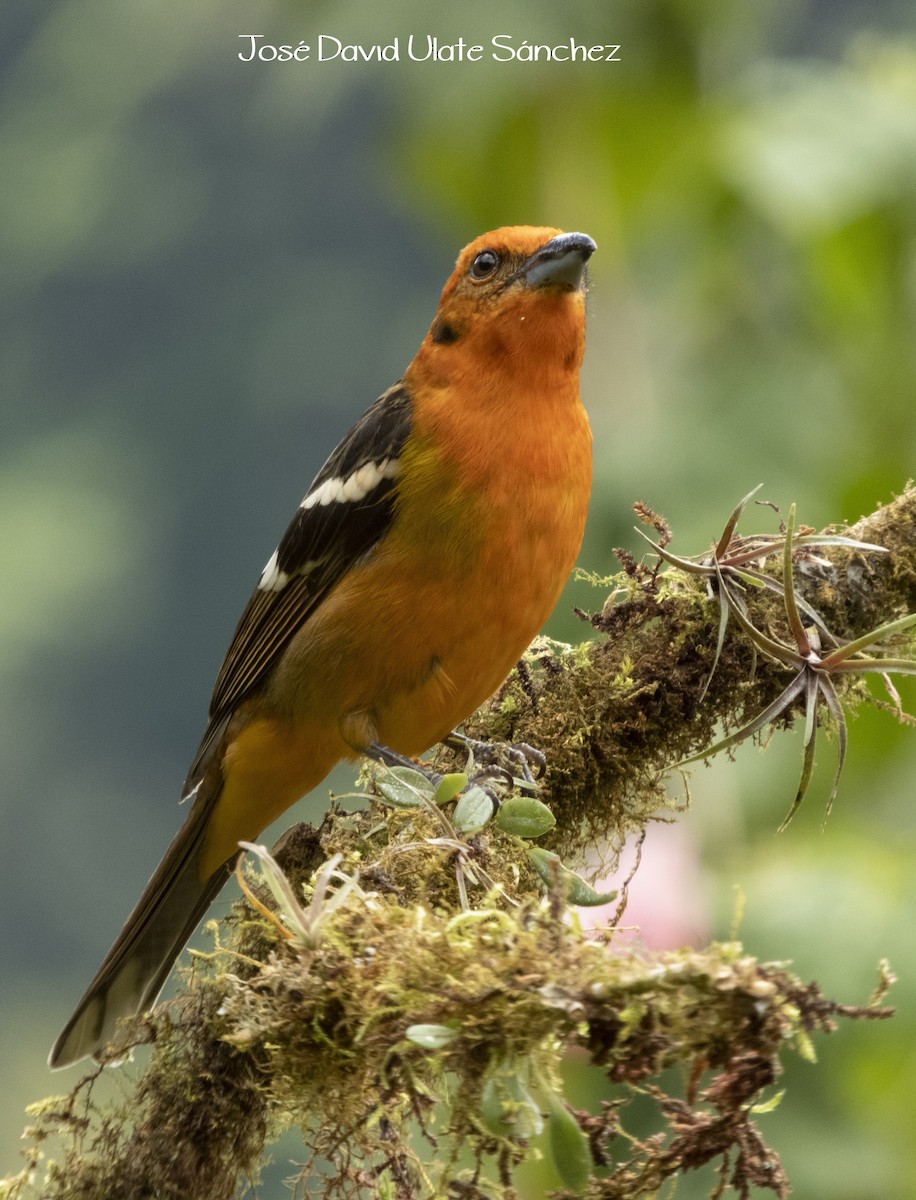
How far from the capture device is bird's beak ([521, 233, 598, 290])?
4012mm

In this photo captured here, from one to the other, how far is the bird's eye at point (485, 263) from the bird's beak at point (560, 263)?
0.13 m

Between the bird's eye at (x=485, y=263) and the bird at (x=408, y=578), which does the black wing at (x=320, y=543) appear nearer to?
the bird at (x=408, y=578)

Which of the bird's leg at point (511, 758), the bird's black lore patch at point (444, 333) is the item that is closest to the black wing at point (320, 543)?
the bird's black lore patch at point (444, 333)

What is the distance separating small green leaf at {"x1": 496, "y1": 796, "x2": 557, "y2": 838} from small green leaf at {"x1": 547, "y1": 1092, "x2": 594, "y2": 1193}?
0.76 metres

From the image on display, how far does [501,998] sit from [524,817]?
0.76 m

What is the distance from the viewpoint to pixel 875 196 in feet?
16.0

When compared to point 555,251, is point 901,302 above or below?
above

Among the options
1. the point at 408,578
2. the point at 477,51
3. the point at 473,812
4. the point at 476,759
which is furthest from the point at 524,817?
the point at 477,51

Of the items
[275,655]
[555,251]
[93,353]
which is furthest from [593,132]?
[93,353]

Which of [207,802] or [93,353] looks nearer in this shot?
[207,802]

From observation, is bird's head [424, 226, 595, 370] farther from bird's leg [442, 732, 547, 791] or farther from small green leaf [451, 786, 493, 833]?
small green leaf [451, 786, 493, 833]

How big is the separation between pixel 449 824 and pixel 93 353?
34646mm

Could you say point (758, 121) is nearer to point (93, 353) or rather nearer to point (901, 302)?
point (901, 302)

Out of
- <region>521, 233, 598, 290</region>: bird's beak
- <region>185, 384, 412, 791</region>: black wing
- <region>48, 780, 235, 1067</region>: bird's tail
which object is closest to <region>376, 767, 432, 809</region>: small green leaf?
<region>185, 384, 412, 791</region>: black wing
